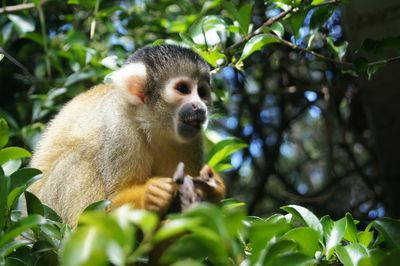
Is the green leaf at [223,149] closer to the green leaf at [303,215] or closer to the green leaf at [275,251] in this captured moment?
the green leaf at [303,215]

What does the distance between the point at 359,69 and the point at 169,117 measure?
3.91ft

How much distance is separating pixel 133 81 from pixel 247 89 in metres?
2.85

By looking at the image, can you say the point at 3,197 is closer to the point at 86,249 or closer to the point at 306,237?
the point at 86,249

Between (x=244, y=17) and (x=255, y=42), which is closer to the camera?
(x=255, y=42)

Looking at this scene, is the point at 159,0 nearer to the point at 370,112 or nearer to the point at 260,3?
the point at 260,3

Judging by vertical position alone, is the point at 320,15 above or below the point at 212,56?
above

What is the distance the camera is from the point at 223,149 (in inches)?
162

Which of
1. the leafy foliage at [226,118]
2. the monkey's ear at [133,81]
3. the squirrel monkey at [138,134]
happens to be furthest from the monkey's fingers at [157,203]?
the monkey's ear at [133,81]

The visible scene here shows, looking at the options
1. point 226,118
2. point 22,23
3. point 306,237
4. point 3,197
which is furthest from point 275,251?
point 226,118

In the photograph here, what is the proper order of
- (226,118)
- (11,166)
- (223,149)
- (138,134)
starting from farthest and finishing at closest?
1. (226,118)
2. (223,149)
3. (138,134)
4. (11,166)

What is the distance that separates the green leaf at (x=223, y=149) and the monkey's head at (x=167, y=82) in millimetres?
477

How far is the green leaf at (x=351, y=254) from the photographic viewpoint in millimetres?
2162

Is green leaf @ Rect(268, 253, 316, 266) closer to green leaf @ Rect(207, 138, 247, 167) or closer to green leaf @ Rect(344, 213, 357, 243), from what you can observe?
green leaf @ Rect(344, 213, 357, 243)

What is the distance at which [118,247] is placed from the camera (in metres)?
1.34
